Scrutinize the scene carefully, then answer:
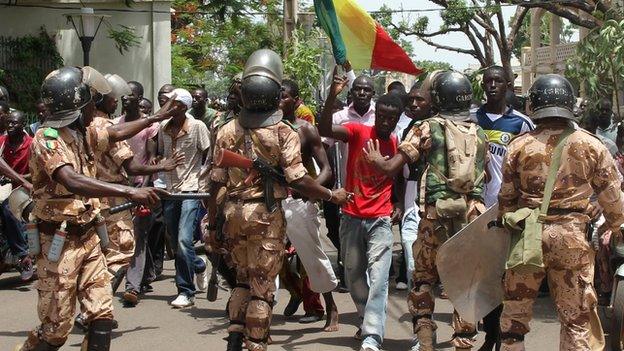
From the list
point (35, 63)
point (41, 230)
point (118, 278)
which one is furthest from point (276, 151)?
point (35, 63)

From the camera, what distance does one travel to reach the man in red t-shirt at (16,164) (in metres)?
11.3

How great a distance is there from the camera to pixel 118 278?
9.88 meters

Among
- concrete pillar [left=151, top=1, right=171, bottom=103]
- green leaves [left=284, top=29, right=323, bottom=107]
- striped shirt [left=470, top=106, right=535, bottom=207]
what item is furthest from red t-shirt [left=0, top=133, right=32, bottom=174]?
concrete pillar [left=151, top=1, right=171, bottom=103]

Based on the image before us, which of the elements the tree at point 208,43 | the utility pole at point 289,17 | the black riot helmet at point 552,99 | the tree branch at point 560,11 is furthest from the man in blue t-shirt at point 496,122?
the tree at point 208,43

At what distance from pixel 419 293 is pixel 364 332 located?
942mm

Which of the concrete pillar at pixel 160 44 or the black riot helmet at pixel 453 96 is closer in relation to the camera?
the black riot helmet at pixel 453 96

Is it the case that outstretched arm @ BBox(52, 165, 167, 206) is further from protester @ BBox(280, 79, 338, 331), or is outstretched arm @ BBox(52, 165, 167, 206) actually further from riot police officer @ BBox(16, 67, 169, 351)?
protester @ BBox(280, 79, 338, 331)

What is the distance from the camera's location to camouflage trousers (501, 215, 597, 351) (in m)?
6.19

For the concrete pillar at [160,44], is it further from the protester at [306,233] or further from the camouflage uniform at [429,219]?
the camouflage uniform at [429,219]

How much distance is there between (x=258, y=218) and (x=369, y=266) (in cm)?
141

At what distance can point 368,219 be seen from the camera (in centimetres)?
812

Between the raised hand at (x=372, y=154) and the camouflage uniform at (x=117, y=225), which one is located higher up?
the raised hand at (x=372, y=154)

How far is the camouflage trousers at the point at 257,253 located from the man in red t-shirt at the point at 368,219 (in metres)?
1.11

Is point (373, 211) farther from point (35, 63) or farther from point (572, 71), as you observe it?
point (35, 63)
